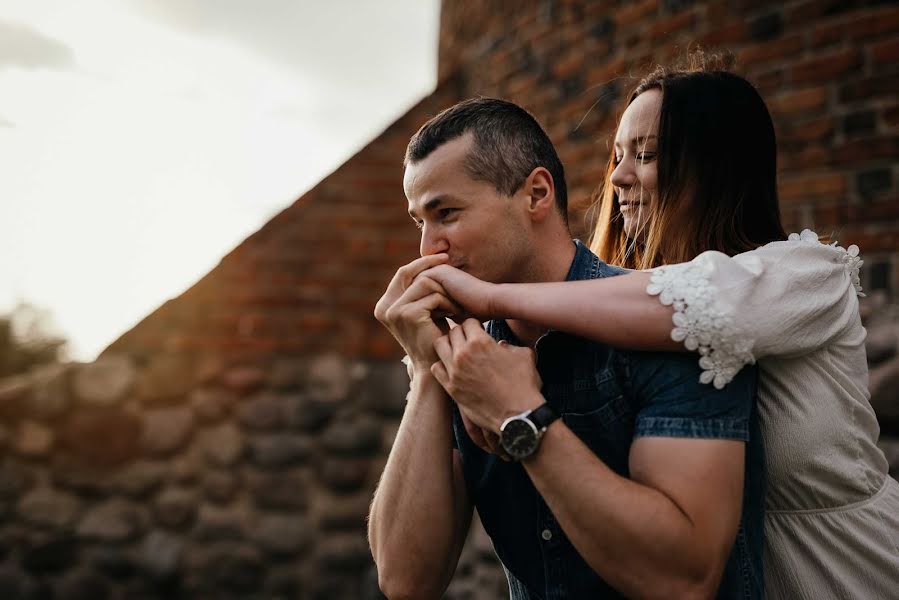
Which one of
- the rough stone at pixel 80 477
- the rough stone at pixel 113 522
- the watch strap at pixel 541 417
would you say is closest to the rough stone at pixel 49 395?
the rough stone at pixel 80 477

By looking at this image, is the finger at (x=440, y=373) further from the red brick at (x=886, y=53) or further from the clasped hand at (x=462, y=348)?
the red brick at (x=886, y=53)

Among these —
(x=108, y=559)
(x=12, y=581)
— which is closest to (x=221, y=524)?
(x=108, y=559)

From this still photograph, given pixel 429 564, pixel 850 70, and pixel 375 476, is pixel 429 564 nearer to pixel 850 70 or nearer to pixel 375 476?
pixel 850 70

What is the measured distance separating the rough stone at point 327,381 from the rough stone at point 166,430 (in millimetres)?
763

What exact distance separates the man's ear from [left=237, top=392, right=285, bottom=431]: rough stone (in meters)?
2.95

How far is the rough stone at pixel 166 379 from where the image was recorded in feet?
14.6

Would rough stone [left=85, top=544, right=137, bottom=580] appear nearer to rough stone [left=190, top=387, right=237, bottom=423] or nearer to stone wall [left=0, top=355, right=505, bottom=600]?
stone wall [left=0, top=355, right=505, bottom=600]

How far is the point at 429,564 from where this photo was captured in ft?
6.02

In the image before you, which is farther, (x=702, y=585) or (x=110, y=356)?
(x=110, y=356)

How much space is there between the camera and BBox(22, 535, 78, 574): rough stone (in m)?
4.29

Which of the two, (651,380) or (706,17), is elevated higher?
(706,17)

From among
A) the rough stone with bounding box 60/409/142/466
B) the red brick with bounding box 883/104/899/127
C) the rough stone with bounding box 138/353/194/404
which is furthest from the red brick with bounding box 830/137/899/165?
the rough stone with bounding box 60/409/142/466

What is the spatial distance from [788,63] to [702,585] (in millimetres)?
2303

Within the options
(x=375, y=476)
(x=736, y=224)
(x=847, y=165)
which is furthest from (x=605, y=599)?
(x=375, y=476)
